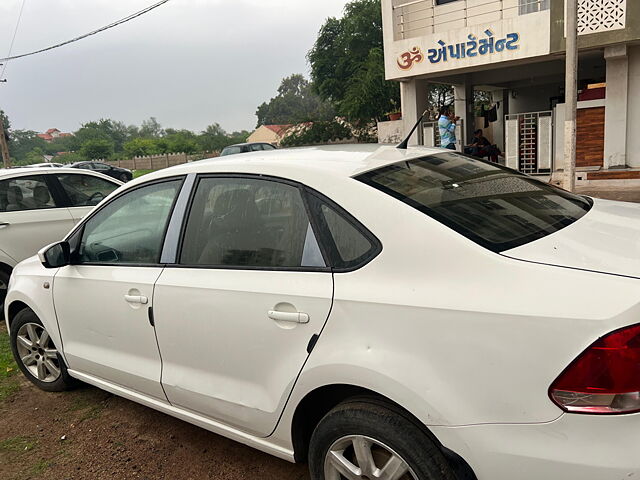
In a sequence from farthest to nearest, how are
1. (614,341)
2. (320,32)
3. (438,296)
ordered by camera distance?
(320,32) < (438,296) < (614,341)

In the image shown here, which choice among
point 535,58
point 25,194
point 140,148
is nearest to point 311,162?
point 25,194

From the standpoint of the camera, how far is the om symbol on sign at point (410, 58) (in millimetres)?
14109

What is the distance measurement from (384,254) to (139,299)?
58.2 inches

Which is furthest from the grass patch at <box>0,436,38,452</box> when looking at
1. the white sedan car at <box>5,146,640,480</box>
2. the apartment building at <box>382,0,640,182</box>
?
the apartment building at <box>382,0,640,182</box>

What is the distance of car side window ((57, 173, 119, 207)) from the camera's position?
651cm

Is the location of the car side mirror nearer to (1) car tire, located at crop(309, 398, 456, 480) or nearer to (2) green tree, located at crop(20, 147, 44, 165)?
(1) car tire, located at crop(309, 398, 456, 480)

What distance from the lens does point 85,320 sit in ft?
10.7

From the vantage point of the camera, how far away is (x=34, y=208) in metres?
6.21

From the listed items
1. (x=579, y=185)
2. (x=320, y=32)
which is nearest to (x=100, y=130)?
(x=320, y=32)

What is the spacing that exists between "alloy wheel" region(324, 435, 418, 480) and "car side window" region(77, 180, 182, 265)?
141 centimetres

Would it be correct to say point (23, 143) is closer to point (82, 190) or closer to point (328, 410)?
point (82, 190)

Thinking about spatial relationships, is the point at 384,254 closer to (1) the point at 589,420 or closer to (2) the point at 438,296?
(2) the point at 438,296

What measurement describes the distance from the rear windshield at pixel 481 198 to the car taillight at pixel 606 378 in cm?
47

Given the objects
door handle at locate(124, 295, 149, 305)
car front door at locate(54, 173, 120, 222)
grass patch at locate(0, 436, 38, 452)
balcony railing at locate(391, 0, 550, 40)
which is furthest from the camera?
balcony railing at locate(391, 0, 550, 40)
